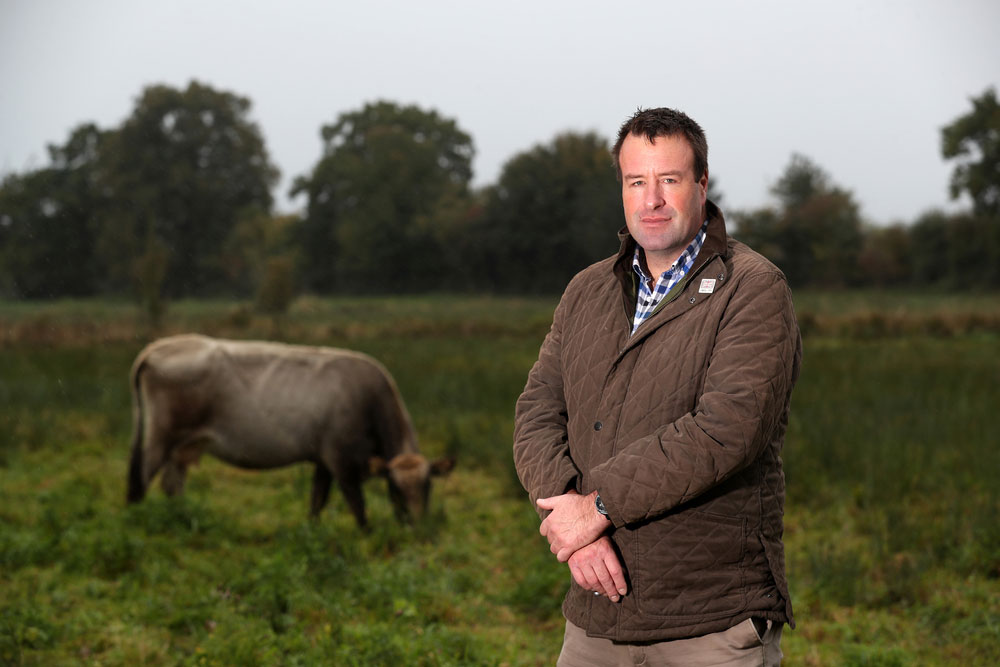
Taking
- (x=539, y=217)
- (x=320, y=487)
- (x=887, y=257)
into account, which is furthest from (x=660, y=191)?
(x=887, y=257)

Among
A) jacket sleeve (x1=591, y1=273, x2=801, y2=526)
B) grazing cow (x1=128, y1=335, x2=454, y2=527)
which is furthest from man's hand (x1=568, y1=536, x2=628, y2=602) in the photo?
grazing cow (x1=128, y1=335, x2=454, y2=527)

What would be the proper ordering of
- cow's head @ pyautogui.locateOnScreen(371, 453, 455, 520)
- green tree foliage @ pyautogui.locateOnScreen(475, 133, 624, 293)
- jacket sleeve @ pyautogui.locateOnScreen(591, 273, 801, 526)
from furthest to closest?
green tree foliage @ pyautogui.locateOnScreen(475, 133, 624, 293)
cow's head @ pyautogui.locateOnScreen(371, 453, 455, 520)
jacket sleeve @ pyautogui.locateOnScreen(591, 273, 801, 526)

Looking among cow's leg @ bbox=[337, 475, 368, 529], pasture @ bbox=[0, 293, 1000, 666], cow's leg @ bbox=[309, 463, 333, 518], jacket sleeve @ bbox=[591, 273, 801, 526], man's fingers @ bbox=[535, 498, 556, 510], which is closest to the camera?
jacket sleeve @ bbox=[591, 273, 801, 526]

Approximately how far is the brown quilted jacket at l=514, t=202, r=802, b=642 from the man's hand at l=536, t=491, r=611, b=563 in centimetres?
5

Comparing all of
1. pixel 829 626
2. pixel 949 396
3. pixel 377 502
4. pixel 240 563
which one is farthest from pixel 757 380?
pixel 949 396

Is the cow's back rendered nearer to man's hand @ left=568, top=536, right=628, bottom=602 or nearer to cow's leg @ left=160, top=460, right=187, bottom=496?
cow's leg @ left=160, top=460, right=187, bottom=496

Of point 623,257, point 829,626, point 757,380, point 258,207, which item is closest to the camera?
point 757,380

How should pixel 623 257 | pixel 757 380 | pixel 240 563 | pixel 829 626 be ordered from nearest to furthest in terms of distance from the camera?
pixel 757 380 < pixel 623 257 < pixel 829 626 < pixel 240 563

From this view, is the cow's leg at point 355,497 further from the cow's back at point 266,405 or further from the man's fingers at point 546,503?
the man's fingers at point 546,503

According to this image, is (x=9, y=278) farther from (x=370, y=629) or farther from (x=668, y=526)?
(x=668, y=526)

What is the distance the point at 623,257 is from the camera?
244 cm

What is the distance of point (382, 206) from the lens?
97.6 ft

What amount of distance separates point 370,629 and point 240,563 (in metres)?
1.85

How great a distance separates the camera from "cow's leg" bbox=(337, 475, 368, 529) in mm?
7172
